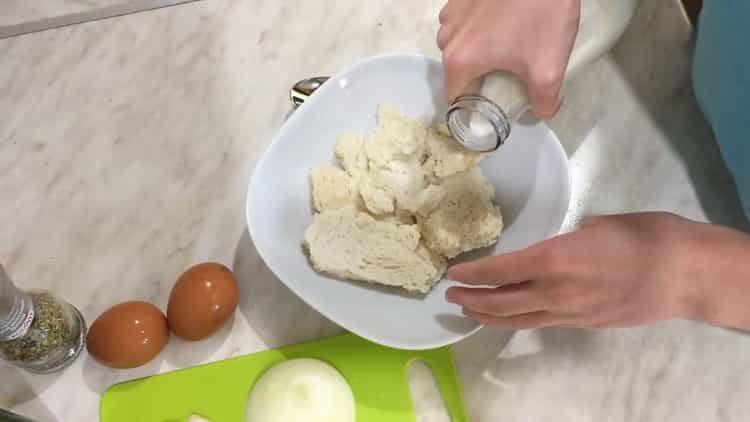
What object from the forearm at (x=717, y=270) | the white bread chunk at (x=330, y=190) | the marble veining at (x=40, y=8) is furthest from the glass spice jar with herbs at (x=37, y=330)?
the forearm at (x=717, y=270)

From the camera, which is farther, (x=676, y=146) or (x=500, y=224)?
(x=676, y=146)

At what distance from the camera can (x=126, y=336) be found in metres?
0.70

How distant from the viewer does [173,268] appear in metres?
0.77

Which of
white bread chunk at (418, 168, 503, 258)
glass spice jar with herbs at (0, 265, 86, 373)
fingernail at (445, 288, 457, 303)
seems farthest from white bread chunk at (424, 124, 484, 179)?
glass spice jar with herbs at (0, 265, 86, 373)

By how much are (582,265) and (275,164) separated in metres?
0.31

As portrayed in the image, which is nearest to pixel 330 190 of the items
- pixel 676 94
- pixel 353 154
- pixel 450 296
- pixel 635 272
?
pixel 353 154

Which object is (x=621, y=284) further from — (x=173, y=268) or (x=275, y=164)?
(x=173, y=268)

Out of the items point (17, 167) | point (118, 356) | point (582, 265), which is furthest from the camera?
point (17, 167)

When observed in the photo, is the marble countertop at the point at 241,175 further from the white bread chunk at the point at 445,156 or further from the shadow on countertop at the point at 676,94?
the white bread chunk at the point at 445,156

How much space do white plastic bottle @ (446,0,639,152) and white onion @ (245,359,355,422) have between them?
0.26m

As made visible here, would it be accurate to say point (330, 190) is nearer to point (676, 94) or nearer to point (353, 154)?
point (353, 154)

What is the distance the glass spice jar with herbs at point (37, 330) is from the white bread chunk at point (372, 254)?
0.25 metres

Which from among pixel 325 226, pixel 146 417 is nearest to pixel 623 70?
pixel 325 226

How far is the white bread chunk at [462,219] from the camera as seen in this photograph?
69 centimetres
